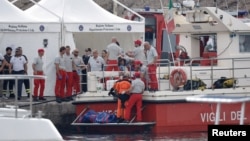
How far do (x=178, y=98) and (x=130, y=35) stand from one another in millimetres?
6217

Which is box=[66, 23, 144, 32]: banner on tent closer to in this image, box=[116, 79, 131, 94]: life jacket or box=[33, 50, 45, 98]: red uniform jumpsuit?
box=[33, 50, 45, 98]: red uniform jumpsuit

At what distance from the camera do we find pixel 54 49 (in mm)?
29344

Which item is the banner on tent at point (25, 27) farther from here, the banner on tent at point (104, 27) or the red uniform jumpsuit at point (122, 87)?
the red uniform jumpsuit at point (122, 87)

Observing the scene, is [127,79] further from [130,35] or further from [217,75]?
[130,35]

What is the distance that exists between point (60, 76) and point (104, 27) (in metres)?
Answer: 2.85

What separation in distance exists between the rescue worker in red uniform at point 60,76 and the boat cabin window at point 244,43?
4.67 m

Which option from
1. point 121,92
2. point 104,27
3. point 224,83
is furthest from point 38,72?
point 224,83

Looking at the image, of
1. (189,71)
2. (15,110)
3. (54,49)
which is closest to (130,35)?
(54,49)

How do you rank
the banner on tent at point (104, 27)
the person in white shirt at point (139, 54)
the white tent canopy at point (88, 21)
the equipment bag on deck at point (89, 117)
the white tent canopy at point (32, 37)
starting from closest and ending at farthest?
the equipment bag on deck at point (89, 117) → the person in white shirt at point (139, 54) → the white tent canopy at point (32, 37) → the banner on tent at point (104, 27) → the white tent canopy at point (88, 21)

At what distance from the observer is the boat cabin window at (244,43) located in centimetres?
2745

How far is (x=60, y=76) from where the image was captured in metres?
27.8

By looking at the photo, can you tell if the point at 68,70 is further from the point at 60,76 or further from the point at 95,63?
the point at 95,63

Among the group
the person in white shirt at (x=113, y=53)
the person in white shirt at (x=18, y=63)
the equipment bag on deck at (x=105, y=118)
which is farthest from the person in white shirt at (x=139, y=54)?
the person in white shirt at (x=18, y=63)

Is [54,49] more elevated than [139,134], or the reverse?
[54,49]
